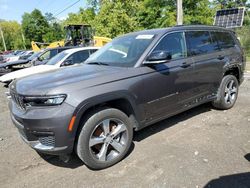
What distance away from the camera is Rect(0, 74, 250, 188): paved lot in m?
3.10

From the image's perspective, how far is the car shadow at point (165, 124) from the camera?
4.46 metres

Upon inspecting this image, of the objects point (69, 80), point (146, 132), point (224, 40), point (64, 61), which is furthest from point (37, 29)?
point (69, 80)

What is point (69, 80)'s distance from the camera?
10.5 feet

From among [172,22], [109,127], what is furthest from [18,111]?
[172,22]

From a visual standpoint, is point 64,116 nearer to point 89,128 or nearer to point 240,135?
point 89,128

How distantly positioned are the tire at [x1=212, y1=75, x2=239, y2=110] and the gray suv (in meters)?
0.20

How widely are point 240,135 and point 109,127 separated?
2379 mm

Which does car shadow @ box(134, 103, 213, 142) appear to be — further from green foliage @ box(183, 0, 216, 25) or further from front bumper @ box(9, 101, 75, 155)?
green foliage @ box(183, 0, 216, 25)

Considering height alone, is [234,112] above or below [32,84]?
below

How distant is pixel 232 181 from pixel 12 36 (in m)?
86.7

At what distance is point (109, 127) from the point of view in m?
3.45

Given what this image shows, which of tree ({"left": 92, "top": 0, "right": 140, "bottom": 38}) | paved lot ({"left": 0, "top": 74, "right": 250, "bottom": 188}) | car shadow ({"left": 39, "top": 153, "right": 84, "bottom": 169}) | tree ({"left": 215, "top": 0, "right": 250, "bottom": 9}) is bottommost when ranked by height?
car shadow ({"left": 39, "top": 153, "right": 84, "bottom": 169})

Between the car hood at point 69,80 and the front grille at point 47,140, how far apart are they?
1.86 feet

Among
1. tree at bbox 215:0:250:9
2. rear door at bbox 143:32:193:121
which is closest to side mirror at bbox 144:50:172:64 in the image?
rear door at bbox 143:32:193:121
